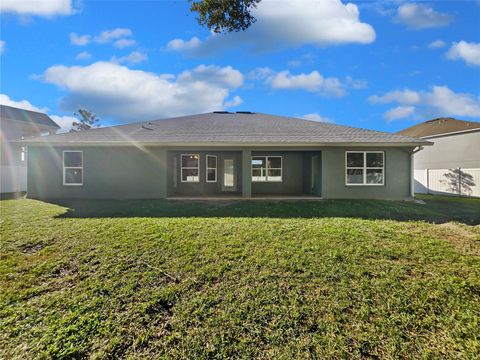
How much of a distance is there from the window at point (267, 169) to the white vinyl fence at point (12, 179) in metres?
14.9

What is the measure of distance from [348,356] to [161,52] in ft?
37.6

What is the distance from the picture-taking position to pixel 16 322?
338cm

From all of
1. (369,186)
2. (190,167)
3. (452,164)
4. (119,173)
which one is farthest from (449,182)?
(119,173)

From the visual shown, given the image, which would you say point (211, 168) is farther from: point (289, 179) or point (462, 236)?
point (462, 236)

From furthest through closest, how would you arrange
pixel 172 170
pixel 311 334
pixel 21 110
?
1. pixel 21 110
2. pixel 172 170
3. pixel 311 334

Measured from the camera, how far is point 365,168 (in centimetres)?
1060

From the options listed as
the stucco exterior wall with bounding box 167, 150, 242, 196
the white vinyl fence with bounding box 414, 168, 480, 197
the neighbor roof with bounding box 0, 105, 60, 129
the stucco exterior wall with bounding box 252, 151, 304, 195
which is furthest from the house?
the neighbor roof with bounding box 0, 105, 60, 129

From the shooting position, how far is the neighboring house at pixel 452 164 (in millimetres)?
13734

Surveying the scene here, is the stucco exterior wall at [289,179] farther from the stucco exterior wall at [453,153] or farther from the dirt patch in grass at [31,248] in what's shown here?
the stucco exterior wall at [453,153]

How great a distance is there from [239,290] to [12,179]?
1808cm

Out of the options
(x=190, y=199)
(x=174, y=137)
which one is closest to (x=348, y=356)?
(x=190, y=199)

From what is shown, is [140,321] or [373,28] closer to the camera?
[140,321]

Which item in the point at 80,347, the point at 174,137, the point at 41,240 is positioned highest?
the point at 174,137

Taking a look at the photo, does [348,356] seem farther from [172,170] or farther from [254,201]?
[172,170]
